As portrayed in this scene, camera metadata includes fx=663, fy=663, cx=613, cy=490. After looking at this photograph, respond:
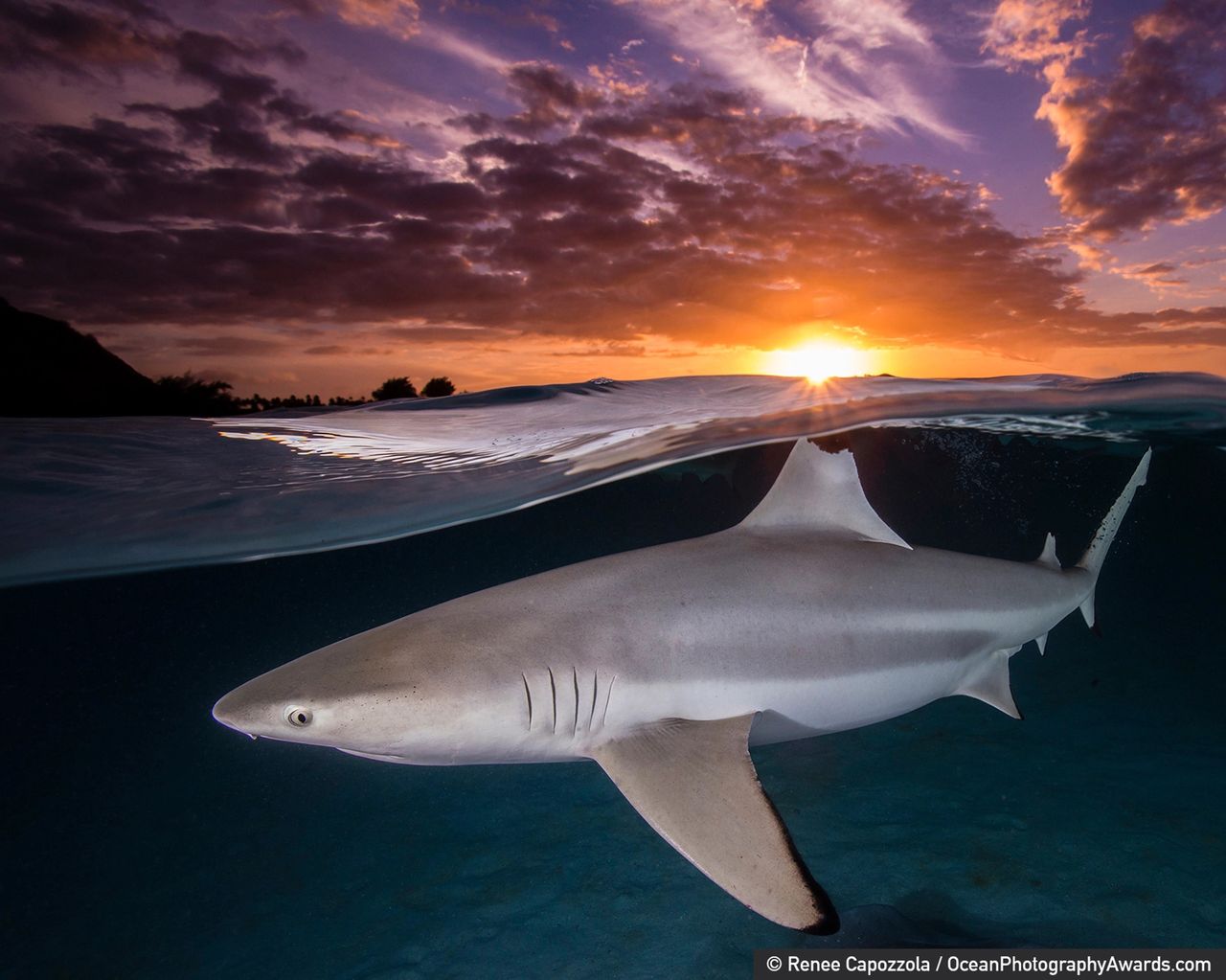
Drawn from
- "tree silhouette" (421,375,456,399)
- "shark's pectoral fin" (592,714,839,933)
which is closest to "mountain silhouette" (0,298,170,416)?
"tree silhouette" (421,375,456,399)

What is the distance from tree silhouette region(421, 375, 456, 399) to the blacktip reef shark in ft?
18.1

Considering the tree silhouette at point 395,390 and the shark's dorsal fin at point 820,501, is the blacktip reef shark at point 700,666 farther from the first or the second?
the tree silhouette at point 395,390

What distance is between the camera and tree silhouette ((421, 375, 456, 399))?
8.60 metres

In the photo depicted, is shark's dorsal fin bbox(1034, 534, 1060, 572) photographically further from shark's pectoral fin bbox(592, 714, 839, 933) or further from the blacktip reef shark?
shark's pectoral fin bbox(592, 714, 839, 933)

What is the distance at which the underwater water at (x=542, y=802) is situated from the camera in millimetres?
5566

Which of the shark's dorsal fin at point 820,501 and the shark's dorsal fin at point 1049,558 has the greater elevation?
the shark's dorsal fin at point 820,501

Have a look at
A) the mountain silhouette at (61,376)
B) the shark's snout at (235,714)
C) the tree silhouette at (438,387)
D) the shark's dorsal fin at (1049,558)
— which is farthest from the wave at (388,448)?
the shark's snout at (235,714)

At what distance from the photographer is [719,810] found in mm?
2480

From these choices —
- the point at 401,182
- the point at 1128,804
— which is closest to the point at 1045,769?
the point at 1128,804

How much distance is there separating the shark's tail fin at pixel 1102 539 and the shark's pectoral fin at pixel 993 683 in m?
1.09

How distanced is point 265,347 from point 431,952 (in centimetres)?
716

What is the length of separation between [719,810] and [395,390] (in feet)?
25.8

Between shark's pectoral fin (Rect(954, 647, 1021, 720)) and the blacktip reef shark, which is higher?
the blacktip reef shark

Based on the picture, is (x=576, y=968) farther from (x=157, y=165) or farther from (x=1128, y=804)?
→ (x=157, y=165)
